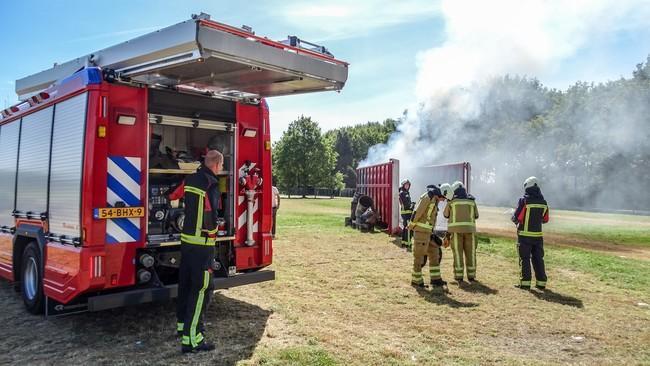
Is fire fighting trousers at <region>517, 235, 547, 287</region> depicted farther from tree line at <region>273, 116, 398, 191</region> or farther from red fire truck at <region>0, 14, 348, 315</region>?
tree line at <region>273, 116, 398, 191</region>

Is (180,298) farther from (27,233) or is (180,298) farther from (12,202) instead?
(12,202)

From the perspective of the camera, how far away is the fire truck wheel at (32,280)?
242 inches

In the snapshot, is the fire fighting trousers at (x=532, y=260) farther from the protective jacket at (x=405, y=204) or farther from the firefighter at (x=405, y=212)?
the protective jacket at (x=405, y=204)

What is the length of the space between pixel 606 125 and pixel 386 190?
1211 inches

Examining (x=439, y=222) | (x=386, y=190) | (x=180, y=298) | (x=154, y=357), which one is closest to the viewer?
(x=154, y=357)

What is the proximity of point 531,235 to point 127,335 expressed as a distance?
6.27m

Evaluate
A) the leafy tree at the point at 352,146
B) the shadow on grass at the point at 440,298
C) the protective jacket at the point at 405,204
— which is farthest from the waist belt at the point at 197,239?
the leafy tree at the point at 352,146

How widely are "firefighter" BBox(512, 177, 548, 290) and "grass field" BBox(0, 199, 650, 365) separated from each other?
35cm

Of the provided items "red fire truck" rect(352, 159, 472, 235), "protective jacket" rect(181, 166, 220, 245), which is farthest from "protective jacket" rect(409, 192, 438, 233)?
"red fire truck" rect(352, 159, 472, 235)

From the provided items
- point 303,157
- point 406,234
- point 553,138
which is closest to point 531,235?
point 406,234

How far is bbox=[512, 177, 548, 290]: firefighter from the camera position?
8438 mm

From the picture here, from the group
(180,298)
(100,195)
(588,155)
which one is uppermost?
(588,155)

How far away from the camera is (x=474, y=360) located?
199 inches

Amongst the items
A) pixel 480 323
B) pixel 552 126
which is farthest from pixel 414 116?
pixel 480 323
